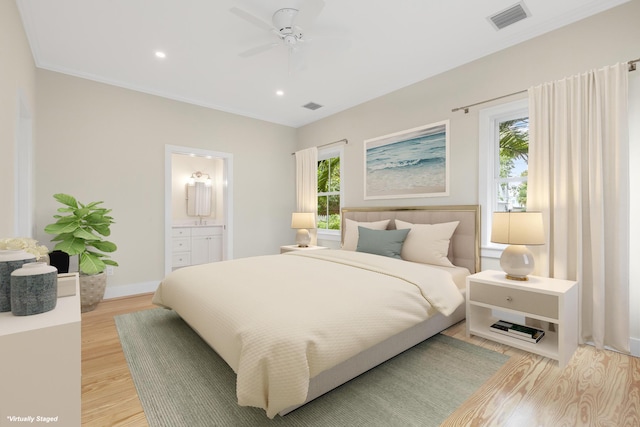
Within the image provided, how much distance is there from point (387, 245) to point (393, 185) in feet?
3.40

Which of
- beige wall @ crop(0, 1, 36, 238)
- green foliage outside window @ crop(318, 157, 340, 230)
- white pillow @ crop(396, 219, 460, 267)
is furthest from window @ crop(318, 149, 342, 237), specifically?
beige wall @ crop(0, 1, 36, 238)

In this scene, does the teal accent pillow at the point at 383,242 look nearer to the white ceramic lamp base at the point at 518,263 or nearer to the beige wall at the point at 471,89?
the beige wall at the point at 471,89

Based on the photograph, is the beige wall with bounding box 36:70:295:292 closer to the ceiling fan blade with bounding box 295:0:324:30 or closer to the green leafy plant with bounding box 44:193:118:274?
the green leafy plant with bounding box 44:193:118:274

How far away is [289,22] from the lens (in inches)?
97.0

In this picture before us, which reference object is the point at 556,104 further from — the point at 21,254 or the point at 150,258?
the point at 150,258

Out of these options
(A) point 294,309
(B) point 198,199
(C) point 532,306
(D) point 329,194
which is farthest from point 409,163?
(B) point 198,199

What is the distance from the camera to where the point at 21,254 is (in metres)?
1.26

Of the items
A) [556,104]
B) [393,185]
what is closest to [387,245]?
[393,185]

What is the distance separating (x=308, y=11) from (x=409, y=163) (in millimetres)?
2146

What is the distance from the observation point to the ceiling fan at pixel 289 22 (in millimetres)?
2106

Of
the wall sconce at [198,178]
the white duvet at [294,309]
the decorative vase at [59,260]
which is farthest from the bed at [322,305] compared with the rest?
the wall sconce at [198,178]

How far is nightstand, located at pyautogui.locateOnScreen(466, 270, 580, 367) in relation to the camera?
6.75ft

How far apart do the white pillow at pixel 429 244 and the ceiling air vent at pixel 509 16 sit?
181 centimetres

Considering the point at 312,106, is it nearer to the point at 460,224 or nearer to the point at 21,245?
the point at 460,224
